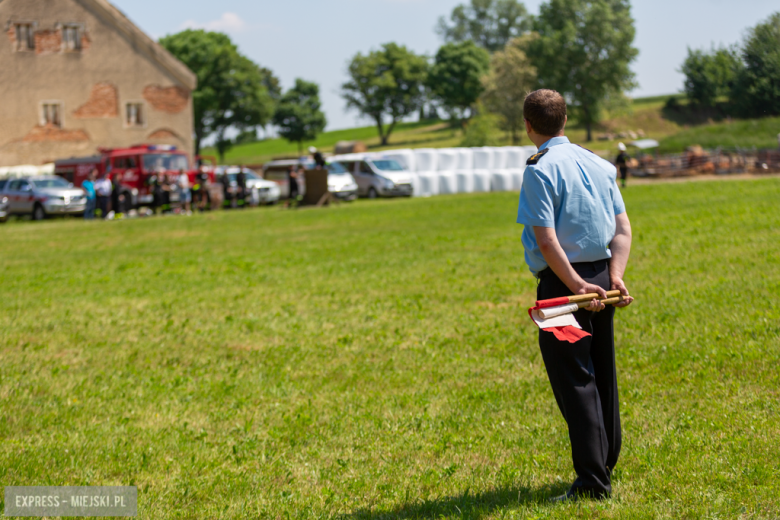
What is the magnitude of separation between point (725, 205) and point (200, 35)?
6663 centimetres

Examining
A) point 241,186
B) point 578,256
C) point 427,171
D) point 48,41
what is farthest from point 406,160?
point 578,256

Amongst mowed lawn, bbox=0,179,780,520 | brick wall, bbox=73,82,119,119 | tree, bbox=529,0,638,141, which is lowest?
mowed lawn, bbox=0,179,780,520

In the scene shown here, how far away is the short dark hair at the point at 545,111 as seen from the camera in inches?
138

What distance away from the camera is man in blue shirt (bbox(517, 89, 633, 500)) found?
344 cm

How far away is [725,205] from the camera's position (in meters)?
19.0

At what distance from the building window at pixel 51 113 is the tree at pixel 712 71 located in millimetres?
36718

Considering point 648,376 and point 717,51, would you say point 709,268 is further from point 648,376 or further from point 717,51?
point 648,376

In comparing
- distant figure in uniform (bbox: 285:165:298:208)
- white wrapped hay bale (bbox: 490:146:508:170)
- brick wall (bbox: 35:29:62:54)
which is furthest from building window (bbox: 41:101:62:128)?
white wrapped hay bale (bbox: 490:146:508:170)

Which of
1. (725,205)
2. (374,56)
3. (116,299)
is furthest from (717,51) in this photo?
(374,56)

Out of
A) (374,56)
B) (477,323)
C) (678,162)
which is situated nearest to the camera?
(477,323)

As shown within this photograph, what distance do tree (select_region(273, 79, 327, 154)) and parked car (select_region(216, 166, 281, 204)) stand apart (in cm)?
5480

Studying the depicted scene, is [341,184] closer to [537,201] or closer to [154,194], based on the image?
[154,194]

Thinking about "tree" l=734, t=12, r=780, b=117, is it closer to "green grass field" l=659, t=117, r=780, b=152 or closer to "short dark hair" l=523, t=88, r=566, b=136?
"green grass field" l=659, t=117, r=780, b=152

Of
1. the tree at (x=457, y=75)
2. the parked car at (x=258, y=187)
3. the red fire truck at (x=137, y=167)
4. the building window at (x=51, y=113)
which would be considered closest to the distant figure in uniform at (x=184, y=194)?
the red fire truck at (x=137, y=167)
